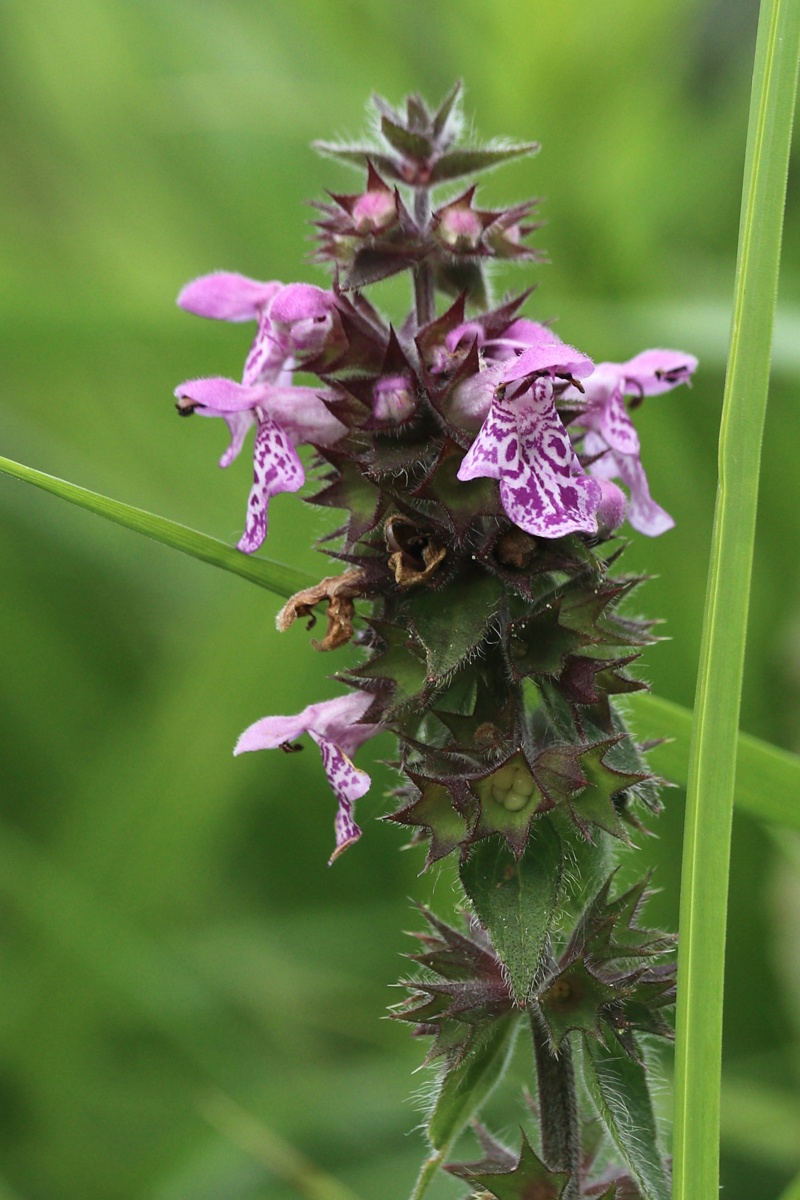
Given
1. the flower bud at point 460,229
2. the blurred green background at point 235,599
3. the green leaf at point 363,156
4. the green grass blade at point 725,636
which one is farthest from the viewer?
the blurred green background at point 235,599

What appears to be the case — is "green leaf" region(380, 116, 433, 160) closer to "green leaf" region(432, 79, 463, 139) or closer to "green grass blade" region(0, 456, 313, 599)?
"green leaf" region(432, 79, 463, 139)

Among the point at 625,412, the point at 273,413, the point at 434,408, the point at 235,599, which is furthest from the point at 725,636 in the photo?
the point at 235,599

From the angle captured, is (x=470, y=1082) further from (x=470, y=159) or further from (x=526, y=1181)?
(x=470, y=159)

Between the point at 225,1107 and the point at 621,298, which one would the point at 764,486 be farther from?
the point at 225,1107

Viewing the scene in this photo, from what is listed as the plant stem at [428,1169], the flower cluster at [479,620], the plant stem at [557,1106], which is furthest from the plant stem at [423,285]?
the plant stem at [428,1169]

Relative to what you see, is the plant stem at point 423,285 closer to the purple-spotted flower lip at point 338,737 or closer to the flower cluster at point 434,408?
the flower cluster at point 434,408

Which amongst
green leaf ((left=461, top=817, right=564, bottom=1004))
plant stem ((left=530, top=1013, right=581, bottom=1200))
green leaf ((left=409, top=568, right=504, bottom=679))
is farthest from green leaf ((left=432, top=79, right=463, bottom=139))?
plant stem ((left=530, top=1013, right=581, bottom=1200))
